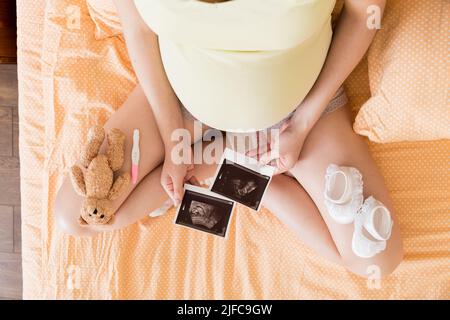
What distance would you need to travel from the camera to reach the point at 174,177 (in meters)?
1.30

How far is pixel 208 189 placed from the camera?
1.39m

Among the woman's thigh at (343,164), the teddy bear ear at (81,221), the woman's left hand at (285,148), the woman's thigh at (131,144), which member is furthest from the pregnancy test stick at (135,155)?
the woman's thigh at (343,164)

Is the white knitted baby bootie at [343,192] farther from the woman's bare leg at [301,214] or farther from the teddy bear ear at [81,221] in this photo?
the teddy bear ear at [81,221]

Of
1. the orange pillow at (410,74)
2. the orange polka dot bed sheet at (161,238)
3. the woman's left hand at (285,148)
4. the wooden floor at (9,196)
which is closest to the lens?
the orange pillow at (410,74)

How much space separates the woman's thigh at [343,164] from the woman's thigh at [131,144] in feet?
1.20

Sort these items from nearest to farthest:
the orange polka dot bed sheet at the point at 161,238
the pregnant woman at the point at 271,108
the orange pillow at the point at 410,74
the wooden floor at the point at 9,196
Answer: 1. the pregnant woman at the point at 271,108
2. the orange pillow at the point at 410,74
3. the orange polka dot bed sheet at the point at 161,238
4. the wooden floor at the point at 9,196

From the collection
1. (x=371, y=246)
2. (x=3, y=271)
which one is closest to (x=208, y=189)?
(x=371, y=246)

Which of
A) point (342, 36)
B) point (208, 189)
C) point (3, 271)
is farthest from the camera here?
point (3, 271)

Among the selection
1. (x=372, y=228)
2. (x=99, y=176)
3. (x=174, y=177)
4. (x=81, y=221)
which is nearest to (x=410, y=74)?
(x=372, y=228)

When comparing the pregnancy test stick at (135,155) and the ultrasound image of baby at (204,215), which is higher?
the pregnancy test stick at (135,155)

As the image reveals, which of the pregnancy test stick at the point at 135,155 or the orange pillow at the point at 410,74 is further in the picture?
the pregnancy test stick at the point at 135,155

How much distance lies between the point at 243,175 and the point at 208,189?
4.9 inches

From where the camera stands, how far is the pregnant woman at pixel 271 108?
89 cm
